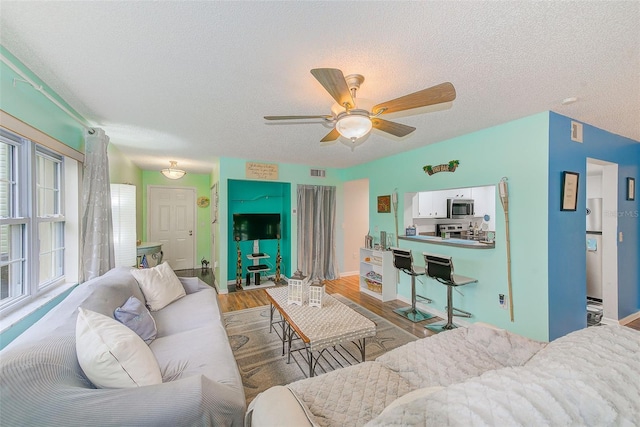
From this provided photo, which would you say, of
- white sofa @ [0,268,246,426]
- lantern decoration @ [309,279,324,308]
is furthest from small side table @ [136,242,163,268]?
lantern decoration @ [309,279,324,308]

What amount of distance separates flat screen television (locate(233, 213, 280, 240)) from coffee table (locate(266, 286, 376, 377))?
252 centimetres

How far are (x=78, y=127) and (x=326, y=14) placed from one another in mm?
2788

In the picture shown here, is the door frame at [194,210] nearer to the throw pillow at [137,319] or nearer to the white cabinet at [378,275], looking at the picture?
the white cabinet at [378,275]

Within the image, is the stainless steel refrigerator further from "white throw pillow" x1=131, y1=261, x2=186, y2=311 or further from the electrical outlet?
"white throw pillow" x1=131, y1=261, x2=186, y2=311

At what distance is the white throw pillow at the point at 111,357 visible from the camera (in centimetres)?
116

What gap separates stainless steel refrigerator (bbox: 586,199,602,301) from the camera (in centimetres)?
364

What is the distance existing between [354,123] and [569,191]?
2.50m

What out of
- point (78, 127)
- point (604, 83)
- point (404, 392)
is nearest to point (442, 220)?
point (604, 83)

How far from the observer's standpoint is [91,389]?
104 centimetres

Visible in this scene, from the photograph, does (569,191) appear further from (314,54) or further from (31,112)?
(31,112)

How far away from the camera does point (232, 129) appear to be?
295 centimetres

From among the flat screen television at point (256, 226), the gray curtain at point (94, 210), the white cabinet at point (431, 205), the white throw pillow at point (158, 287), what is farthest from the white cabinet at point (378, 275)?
the gray curtain at point (94, 210)

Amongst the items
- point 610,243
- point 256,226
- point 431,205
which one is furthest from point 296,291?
point 610,243

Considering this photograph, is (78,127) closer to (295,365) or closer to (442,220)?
(295,365)
